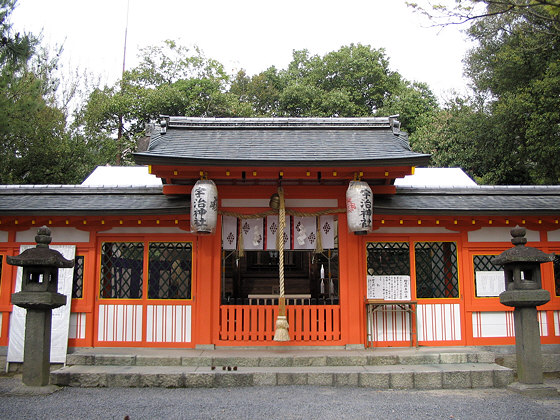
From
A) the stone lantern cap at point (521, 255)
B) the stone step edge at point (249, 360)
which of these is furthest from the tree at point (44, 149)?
the stone lantern cap at point (521, 255)

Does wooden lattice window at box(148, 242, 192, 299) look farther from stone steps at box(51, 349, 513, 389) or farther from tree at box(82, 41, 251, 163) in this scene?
tree at box(82, 41, 251, 163)

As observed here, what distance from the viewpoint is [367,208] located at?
8.02m

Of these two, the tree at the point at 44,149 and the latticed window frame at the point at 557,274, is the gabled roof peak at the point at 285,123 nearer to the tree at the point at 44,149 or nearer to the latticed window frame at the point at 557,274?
the latticed window frame at the point at 557,274

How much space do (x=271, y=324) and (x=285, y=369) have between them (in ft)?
4.04

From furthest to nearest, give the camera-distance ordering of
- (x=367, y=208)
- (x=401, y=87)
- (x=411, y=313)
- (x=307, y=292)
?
(x=401, y=87) → (x=307, y=292) → (x=411, y=313) → (x=367, y=208)

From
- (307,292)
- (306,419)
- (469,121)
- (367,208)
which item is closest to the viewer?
(306,419)

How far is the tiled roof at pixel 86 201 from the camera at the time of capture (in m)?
8.42

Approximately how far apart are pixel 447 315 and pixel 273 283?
20.9ft

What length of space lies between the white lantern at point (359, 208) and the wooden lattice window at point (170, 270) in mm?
3327

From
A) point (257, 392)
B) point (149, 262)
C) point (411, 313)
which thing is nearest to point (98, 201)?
point (149, 262)

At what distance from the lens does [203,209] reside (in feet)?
26.2

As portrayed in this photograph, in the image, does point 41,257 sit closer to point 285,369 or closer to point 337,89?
point 285,369

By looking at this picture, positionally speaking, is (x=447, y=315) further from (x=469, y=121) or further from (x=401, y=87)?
(x=401, y=87)

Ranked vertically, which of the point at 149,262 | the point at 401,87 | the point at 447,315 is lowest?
the point at 447,315
